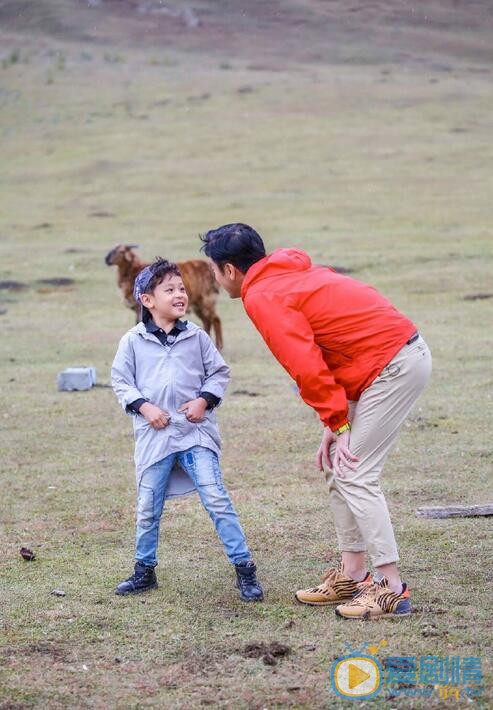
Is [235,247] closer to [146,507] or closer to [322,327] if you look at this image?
[322,327]

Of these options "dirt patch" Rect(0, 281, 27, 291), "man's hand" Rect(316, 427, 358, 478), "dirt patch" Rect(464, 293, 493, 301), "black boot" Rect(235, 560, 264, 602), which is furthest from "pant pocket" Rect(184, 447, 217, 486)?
"dirt patch" Rect(0, 281, 27, 291)

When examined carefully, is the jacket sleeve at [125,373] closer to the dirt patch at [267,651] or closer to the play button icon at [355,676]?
the dirt patch at [267,651]

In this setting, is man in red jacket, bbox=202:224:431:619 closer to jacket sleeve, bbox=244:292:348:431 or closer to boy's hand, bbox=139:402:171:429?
jacket sleeve, bbox=244:292:348:431

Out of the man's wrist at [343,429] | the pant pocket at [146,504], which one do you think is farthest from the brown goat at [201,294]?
the man's wrist at [343,429]

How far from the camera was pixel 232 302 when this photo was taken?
1881 centimetres

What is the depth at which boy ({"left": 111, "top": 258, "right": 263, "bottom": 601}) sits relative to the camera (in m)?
5.64

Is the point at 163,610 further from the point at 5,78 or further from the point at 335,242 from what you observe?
the point at 5,78

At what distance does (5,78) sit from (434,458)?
138 ft

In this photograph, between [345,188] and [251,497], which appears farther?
[345,188]

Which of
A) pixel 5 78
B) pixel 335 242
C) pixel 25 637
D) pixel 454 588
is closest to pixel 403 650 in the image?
pixel 454 588

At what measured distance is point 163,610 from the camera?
5543mm

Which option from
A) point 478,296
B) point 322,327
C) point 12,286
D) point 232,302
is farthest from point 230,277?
point 12,286

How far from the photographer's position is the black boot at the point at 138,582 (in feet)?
19.0

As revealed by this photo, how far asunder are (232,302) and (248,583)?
1333cm
